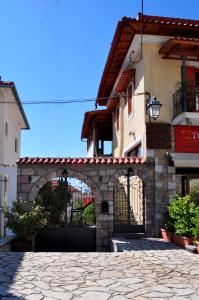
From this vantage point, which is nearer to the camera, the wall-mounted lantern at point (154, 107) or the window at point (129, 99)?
the wall-mounted lantern at point (154, 107)

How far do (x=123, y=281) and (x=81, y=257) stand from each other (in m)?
2.60

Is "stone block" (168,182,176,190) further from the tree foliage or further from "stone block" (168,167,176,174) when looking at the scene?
the tree foliage

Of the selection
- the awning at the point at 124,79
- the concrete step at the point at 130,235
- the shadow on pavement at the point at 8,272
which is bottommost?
the shadow on pavement at the point at 8,272

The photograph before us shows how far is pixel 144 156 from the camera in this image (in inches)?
529

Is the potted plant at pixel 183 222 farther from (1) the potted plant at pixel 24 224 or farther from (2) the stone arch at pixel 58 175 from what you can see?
(1) the potted plant at pixel 24 224

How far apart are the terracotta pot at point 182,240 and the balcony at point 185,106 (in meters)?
4.02

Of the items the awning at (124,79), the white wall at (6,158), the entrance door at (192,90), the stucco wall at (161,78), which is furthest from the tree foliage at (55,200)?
the entrance door at (192,90)

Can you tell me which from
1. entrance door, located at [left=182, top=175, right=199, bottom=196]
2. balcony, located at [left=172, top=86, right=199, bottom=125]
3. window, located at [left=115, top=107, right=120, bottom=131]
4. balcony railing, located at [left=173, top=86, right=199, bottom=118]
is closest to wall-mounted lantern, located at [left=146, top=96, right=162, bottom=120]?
balcony, located at [left=172, top=86, right=199, bottom=125]

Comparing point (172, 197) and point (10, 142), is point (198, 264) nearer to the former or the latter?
point (172, 197)

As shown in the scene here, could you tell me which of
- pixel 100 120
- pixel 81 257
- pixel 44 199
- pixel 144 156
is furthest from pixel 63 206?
pixel 100 120

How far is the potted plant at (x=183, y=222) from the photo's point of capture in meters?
10.7

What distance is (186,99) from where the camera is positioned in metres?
12.9

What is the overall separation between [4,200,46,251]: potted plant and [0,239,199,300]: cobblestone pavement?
7.70ft

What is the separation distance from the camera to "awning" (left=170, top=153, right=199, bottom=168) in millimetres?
13328
